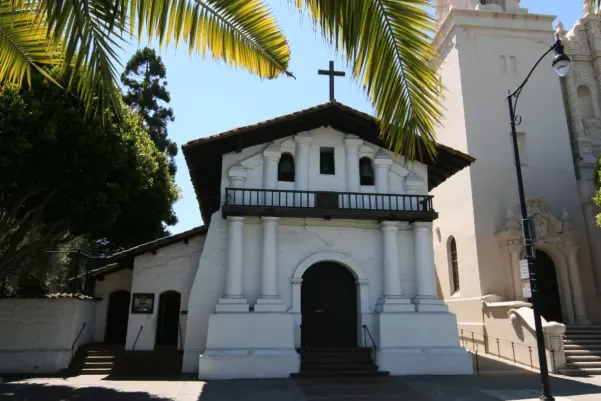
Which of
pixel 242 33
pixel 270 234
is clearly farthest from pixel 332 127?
pixel 242 33

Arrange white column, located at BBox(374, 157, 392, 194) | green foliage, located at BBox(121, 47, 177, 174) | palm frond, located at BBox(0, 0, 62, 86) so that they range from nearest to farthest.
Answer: palm frond, located at BBox(0, 0, 62, 86) → white column, located at BBox(374, 157, 392, 194) → green foliage, located at BBox(121, 47, 177, 174)

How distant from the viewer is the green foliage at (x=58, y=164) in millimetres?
10391

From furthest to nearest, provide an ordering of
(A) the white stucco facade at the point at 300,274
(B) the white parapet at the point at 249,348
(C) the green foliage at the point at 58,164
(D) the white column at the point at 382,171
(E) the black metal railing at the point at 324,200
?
1. (D) the white column at the point at 382,171
2. (E) the black metal railing at the point at 324,200
3. (A) the white stucco facade at the point at 300,274
4. (B) the white parapet at the point at 249,348
5. (C) the green foliage at the point at 58,164

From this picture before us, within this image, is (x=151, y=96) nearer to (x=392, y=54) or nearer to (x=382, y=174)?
(x=382, y=174)

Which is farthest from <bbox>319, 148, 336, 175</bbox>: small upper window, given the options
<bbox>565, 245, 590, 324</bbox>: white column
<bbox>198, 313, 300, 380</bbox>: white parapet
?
<bbox>565, 245, 590, 324</bbox>: white column

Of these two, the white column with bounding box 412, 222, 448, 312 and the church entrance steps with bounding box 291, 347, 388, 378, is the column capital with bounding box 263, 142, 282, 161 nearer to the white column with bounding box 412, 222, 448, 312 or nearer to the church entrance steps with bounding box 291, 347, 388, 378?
the white column with bounding box 412, 222, 448, 312

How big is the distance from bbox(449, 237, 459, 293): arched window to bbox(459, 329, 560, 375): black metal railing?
2186 mm

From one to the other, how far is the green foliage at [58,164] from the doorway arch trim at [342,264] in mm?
5507

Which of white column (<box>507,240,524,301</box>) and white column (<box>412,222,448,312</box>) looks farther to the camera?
white column (<box>507,240,524,301</box>)

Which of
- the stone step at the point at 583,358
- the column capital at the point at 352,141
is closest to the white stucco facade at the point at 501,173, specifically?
the stone step at the point at 583,358

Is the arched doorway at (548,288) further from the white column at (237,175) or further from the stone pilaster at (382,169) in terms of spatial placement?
the white column at (237,175)

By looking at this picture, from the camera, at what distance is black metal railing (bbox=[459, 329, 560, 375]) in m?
14.5

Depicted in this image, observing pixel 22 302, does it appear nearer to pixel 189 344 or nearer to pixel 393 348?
pixel 189 344

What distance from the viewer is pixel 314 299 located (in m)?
14.7
